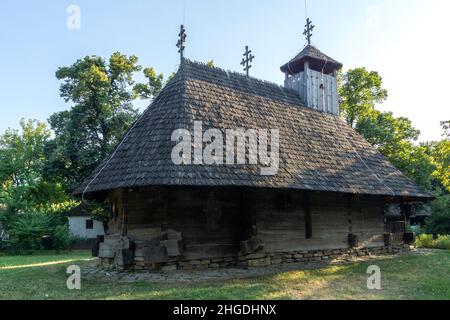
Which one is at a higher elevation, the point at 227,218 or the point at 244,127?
the point at 244,127

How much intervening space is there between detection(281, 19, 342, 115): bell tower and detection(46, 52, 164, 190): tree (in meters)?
8.65

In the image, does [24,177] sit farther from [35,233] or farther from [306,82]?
[306,82]

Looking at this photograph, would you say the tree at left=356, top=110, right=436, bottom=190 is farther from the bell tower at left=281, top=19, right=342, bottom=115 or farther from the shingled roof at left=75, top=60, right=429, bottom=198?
the shingled roof at left=75, top=60, right=429, bottom=198

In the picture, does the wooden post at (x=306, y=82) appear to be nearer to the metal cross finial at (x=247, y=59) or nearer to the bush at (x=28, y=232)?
the metal cross finial at (x=247, y=59)

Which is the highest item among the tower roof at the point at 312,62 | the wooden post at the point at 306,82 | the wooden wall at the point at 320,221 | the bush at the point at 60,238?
the tower roof at the point at 312,62

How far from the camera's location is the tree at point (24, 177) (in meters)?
22.4

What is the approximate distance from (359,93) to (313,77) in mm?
8472

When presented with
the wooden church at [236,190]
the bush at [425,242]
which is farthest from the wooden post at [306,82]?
the bush at [425,242]

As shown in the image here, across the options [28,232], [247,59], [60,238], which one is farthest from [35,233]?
[247,59]

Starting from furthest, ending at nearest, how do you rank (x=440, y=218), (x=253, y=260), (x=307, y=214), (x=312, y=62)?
1. (x=440, y=218)
2. (x=312, y=62)
3. (x=307, y=214)
4. (x=253, y=260)

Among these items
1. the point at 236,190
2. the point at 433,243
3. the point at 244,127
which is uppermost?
the point at 244,127

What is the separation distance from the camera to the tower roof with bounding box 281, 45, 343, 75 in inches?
636

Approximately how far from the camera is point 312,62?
16.6m
